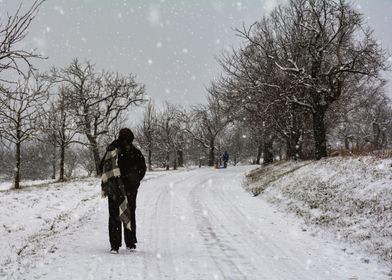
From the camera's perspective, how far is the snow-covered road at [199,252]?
633cm

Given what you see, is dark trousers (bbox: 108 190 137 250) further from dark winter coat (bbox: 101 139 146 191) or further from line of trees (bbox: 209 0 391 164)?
line of trees (bbox: 209 0 391 164)

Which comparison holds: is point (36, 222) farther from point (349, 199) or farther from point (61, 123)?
point (61, 123)

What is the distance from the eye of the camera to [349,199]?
35.5ft

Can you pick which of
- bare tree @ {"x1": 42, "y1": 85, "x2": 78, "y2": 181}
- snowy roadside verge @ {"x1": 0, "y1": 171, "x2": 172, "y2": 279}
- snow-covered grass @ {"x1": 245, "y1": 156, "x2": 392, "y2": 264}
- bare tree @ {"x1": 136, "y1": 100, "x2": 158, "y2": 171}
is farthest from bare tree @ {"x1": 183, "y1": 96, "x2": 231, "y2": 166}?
snow-covered grass @ {"x1": 245, "y1": 156, "x2": 392, "y2": 264}

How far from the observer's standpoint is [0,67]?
8352 millimetres

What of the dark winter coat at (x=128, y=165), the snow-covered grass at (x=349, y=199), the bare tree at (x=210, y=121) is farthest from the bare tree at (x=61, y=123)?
the dark winter coat at (x=128, y=165)

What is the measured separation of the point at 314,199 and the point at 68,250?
7845mm

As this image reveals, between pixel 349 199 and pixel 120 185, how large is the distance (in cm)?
636

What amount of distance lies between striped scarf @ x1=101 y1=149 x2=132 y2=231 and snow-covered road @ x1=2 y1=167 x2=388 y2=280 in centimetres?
70

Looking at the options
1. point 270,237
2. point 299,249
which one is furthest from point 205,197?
point 299,249

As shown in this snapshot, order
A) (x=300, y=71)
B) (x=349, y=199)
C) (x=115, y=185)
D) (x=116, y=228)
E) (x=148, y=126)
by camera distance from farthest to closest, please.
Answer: (x=148, y=126) → (x=300, y=71) → (x=349, y=199) → (x=115, y=185) → (x=116, y=228)

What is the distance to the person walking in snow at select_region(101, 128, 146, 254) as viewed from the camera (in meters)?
7.59

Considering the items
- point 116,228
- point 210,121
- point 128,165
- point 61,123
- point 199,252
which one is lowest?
point 199,252

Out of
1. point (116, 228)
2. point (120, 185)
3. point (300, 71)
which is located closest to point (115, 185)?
point (120, 185)
